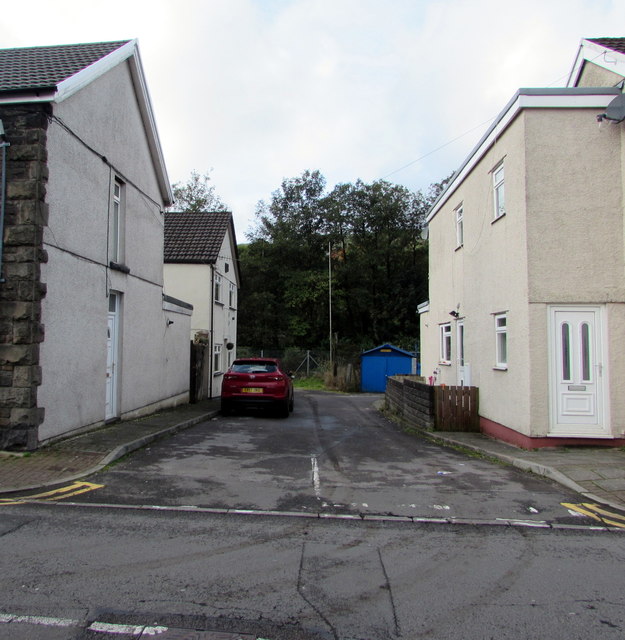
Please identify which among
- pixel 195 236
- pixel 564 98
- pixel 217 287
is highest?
pixel 195 236

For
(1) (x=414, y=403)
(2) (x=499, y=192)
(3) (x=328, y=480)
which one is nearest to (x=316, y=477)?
(3) (x=328, y=480)

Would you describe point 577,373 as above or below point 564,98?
below

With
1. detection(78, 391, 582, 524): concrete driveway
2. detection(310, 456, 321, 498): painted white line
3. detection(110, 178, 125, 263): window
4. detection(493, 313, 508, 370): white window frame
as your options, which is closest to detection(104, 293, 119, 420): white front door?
detection(110, 178, 125, 263): window

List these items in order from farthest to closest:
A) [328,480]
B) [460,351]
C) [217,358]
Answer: [217,358] < [460,351] < [328,480]

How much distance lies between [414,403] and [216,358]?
38.1 ft

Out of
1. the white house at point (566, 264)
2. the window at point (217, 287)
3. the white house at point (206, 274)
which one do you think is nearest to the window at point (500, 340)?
the white house at point (566, 264)

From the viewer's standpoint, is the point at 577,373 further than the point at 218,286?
No

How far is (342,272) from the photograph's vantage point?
146 ft

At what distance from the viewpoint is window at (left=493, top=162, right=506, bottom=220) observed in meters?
10.7

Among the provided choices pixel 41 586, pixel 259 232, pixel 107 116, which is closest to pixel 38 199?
pixel 107 116

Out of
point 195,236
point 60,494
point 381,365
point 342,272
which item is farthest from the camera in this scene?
point 342,272

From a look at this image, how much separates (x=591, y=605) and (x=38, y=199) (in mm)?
8285

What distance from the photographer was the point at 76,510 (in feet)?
17.6

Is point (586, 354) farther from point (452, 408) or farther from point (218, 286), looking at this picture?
point (218, 286)
